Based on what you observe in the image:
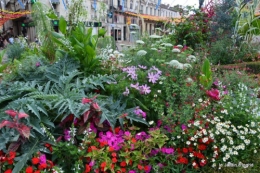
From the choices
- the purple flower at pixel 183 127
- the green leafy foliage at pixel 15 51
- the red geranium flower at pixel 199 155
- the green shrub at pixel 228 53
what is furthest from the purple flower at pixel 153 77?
the green leafy foliage at pixel 15 51

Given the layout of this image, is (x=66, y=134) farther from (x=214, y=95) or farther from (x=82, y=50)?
(x=214, y=95)

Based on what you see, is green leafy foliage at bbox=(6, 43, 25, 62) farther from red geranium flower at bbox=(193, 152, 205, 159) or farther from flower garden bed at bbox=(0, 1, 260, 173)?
red geranium flower at bbox=(193, 152, 205, 159)

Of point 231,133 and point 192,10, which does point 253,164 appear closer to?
point 231,133

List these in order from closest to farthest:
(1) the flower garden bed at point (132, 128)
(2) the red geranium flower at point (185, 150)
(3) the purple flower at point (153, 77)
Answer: (1) the flower garden bed at point (132, 128)
(2) the red geranium flower at point (185, 150)
(3) the purple flower at point (153, 77)

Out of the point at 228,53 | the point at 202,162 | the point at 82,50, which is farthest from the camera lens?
the point at 228,53

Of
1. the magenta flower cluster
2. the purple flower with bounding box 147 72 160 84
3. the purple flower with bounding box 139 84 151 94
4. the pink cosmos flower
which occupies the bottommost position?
the magenta flower cluster

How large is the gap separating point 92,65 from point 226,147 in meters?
1.76

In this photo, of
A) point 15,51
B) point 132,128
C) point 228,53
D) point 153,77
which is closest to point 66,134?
point 132,128

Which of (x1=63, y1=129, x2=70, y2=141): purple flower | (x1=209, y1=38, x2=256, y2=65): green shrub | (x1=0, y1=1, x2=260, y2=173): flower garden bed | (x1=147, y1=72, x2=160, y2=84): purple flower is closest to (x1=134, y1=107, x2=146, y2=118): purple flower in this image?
(x1=0, y1=1, x2=260, y2=173): flower garden bed

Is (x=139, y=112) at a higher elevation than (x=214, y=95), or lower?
lower

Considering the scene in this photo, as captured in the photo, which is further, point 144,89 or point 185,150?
point 144,89

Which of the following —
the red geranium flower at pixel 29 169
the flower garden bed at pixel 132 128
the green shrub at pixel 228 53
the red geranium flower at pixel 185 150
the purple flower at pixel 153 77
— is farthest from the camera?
the green shrub at pixel 228 53

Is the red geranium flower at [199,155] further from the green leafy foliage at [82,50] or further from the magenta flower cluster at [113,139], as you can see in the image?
the green leafy foliage at [82,50]

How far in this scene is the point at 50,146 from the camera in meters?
2.02
